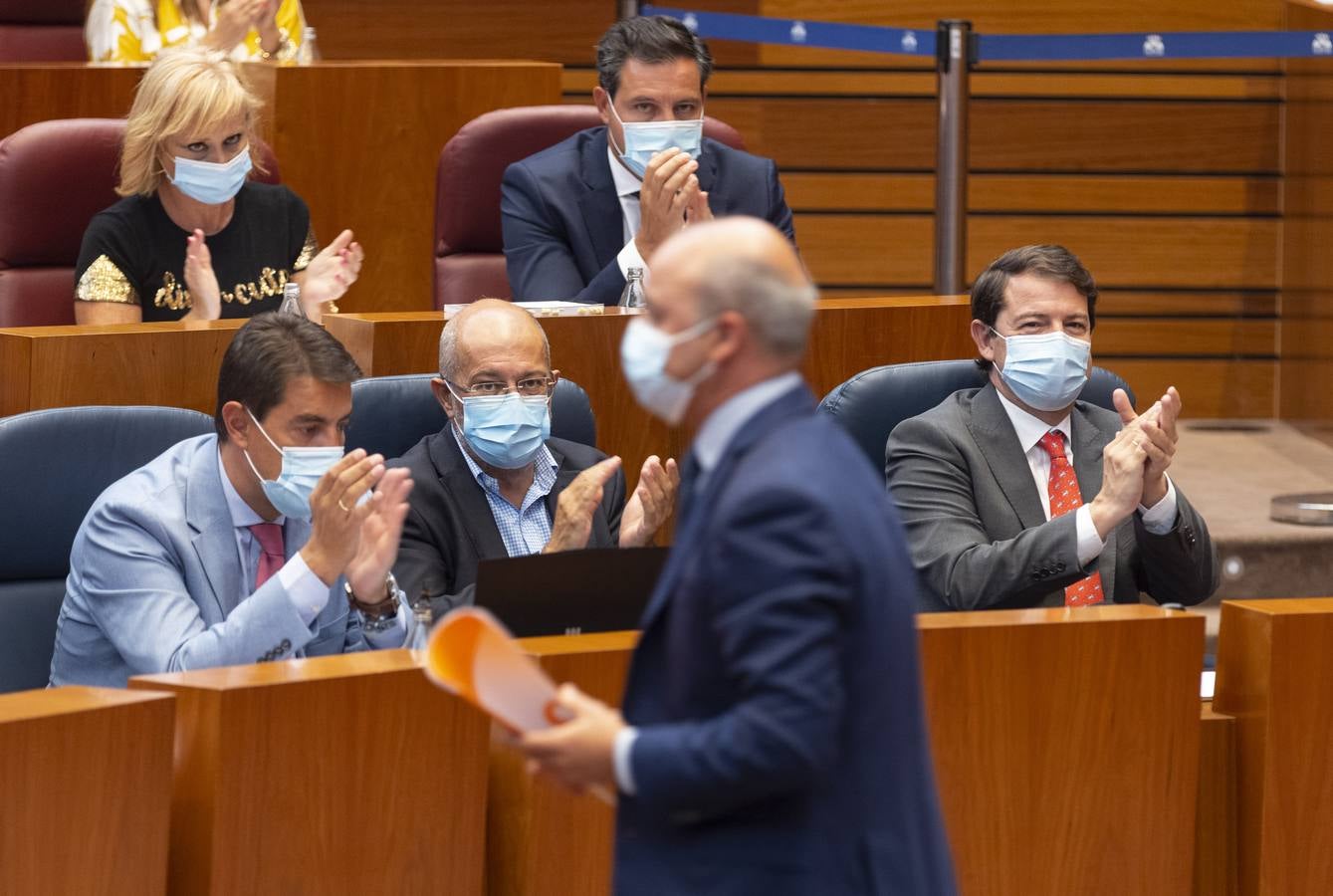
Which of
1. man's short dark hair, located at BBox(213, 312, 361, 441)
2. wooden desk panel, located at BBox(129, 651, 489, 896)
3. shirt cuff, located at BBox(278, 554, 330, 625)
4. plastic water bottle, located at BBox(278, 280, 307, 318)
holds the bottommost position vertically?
wooden desk panel, located at BBox(129, 651, 489, 896)

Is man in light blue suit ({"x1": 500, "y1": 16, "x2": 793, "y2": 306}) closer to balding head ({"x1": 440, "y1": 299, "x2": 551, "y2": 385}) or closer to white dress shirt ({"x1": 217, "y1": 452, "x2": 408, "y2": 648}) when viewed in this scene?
balding head ({"x1": 440, "y1": 299, "x2": 551, "y2": 385})

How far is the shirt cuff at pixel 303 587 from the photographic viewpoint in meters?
2.18

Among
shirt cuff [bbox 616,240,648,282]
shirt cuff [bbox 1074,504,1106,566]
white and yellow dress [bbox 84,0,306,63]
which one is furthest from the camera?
white and yellow dress [bbox 84,0,306,63]

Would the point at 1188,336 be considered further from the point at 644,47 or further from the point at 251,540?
the point at 251,540

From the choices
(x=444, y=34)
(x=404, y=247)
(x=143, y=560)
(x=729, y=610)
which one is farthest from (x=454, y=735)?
(x=444, y=34)

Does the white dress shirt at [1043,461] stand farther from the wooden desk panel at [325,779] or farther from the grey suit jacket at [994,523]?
the wooden desk panel at [325,779]

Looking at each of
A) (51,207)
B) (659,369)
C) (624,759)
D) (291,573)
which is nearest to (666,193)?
(51,207)

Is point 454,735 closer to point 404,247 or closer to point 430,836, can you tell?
point 430,836

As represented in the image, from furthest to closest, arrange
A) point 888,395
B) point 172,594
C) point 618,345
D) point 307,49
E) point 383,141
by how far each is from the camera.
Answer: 1. point 307,49
2. point 383,141
3. point 618,345
4. point 888,395
5. point 172,594

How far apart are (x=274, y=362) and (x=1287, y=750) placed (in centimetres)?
122

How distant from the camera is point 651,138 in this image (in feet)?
11.6

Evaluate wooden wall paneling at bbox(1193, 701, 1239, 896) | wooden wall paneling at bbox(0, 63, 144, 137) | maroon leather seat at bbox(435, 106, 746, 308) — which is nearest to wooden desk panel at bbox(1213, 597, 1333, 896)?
wooden wall paneling at bbox(1193, 701, 1239, 896)

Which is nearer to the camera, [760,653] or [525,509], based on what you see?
[760,653]

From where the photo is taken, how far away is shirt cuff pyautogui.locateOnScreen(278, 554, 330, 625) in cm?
218
